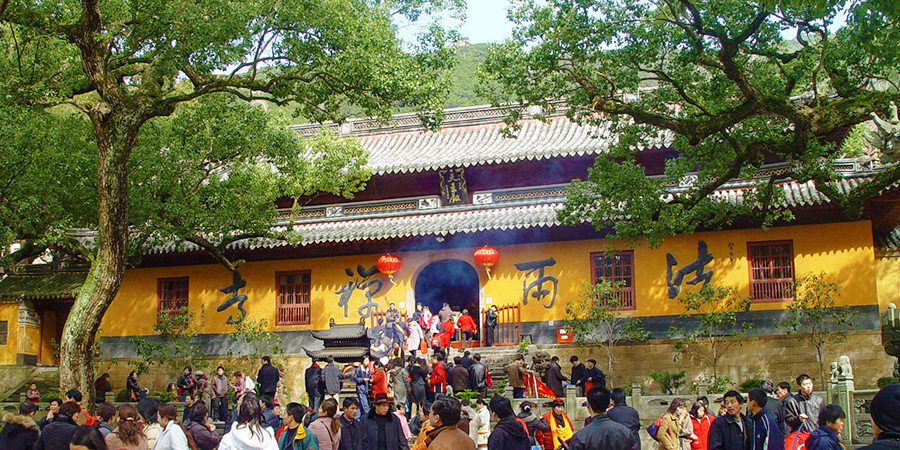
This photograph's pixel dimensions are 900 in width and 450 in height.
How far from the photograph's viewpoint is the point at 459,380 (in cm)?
1576

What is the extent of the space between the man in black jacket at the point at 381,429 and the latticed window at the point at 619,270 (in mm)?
12324

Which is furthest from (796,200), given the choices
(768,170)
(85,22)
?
(85,22)

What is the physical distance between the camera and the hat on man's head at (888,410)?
15.5 feet

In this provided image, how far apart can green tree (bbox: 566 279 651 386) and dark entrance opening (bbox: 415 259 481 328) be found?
3.48 metres

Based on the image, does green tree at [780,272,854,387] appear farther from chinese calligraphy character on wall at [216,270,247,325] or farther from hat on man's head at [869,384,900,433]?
hat on man's head at [869,384,900,433]

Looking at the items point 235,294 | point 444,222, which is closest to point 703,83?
point 444,222

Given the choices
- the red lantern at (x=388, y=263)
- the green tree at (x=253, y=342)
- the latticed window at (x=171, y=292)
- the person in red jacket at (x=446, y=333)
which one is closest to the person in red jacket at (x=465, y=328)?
the person in red jacket at (x=446, y=333)

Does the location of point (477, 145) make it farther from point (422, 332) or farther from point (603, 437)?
point (603, 437)

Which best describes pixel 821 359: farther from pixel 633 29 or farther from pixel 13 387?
pixel 13 387

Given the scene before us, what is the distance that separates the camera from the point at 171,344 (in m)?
22.4

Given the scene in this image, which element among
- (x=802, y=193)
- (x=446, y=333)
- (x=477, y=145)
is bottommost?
(x=446, y=333)

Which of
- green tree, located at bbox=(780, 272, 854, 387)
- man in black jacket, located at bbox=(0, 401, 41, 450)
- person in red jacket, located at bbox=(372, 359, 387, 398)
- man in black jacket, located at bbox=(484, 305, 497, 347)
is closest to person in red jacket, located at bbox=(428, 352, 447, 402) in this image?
person in red jacket, located at bbox=(372, 359, 387, 398)

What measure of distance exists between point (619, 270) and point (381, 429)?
12.7m

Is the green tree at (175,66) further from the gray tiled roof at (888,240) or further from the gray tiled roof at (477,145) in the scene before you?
the gray tiled roof at (888,240)
